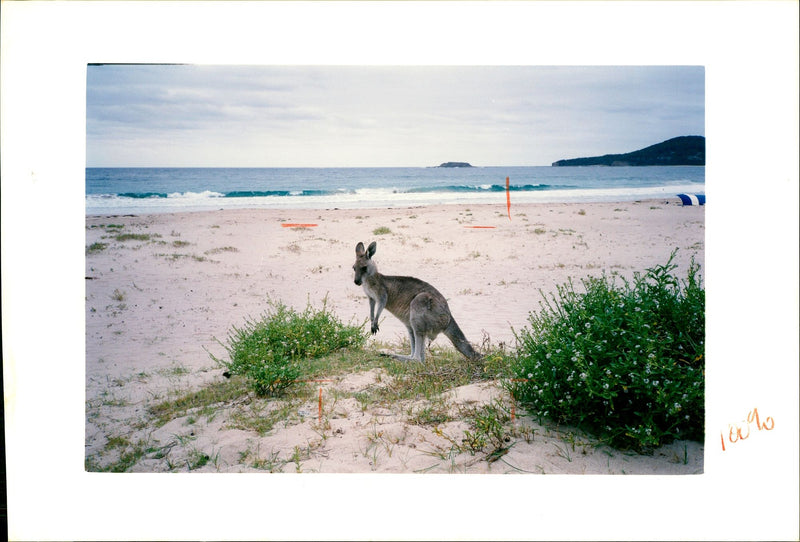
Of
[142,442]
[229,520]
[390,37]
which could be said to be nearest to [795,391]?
[390,37]

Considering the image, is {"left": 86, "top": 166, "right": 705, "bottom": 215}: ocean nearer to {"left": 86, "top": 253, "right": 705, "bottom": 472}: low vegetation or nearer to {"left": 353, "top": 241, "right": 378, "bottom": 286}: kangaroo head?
{"left": 353, "top": 241, "right": 378, "bottom": 286}: kangaroo head

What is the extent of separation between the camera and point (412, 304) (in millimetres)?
5137

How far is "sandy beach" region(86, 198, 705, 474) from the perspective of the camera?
3.93m

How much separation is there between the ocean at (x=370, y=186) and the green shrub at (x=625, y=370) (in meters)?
1.13

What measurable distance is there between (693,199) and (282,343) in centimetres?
374

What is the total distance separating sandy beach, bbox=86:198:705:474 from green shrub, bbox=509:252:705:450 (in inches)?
12.8

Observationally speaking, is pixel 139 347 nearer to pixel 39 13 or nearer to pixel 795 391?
pixel 39 13

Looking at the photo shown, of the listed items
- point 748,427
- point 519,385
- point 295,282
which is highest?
point 295,282

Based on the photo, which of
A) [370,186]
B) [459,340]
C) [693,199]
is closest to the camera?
[693,199]

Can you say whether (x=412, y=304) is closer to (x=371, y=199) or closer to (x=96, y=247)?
(x=371, y=199)

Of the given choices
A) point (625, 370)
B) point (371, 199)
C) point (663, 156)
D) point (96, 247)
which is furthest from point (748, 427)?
point (96, 247)

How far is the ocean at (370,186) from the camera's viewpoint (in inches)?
178

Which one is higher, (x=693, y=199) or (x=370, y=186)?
(x=370, y=186)

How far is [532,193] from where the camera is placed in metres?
4.68
